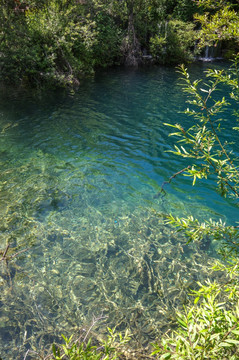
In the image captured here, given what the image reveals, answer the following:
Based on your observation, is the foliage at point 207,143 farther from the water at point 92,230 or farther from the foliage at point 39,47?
the foliage at point 39,47

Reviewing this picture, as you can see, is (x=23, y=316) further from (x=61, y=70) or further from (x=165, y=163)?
(x=61, y=70)

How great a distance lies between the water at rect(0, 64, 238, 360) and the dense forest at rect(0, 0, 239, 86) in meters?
4.02

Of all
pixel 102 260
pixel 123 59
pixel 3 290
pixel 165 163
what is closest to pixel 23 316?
pixel 3 290

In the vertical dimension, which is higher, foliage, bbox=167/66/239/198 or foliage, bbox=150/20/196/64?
foliage, bbox=150/20/196/64

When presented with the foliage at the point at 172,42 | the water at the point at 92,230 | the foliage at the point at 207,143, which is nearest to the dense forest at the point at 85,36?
the foliage at the point at 172,42

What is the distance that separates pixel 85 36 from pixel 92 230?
18765mm

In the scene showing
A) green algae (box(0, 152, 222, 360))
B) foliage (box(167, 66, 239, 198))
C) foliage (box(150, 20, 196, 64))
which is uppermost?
foliage (box(150, 20, 196, 64))

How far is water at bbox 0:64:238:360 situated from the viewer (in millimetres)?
4129

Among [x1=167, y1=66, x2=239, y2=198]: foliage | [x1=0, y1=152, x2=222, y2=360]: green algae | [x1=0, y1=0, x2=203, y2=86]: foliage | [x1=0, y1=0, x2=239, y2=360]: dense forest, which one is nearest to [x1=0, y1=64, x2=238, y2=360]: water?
[x1=0, y1=152, x2=222, y2=360]: green algae

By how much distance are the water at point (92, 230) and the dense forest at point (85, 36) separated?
402 cm

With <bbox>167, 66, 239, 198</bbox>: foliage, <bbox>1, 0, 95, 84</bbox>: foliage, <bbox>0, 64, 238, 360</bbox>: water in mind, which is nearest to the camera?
<bbox>167, 66, 239, 198</bbox>: foliage

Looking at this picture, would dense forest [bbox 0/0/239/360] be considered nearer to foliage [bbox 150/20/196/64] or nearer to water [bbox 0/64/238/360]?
foliage [bbox 150/20/196/64]

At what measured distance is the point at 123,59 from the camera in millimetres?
26609

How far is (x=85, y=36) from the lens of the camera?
781 inches
